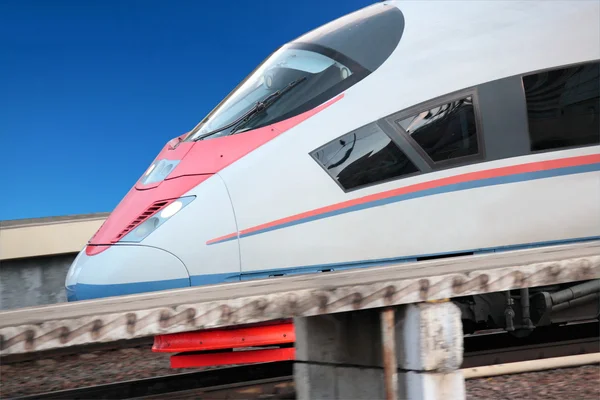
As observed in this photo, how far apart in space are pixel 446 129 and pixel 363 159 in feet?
1.94

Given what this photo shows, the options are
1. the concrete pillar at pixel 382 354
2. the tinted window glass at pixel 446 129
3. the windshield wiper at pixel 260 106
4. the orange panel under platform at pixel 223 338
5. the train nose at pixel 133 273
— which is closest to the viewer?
the concrete pillar at pixel 382 354

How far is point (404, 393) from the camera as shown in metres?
3.15

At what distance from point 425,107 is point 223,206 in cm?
145

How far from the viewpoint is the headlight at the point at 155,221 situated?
480cm

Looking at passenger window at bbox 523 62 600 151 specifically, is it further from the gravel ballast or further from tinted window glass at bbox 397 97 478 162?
the gravel ballast

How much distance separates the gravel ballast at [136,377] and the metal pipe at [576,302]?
443 mm

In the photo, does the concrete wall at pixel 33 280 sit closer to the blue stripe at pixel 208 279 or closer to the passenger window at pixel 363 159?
the blue stripe at pixel 208 279

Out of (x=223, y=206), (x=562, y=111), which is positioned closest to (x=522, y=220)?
(x=562, y=111)

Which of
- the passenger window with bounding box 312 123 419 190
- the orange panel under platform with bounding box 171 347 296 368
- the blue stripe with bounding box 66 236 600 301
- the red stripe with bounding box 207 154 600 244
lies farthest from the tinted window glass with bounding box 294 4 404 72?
the orange panel under platform with bounding box 171 347 296 368

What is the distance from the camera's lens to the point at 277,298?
2891 millimetres

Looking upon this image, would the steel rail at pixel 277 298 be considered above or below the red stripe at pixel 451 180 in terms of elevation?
below

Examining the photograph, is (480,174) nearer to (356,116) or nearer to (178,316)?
(356,116)

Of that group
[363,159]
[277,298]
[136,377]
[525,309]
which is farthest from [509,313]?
[136,377]

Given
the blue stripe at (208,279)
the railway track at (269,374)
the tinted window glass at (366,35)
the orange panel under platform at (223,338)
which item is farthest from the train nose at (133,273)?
the tinted window glass at (366,35)
